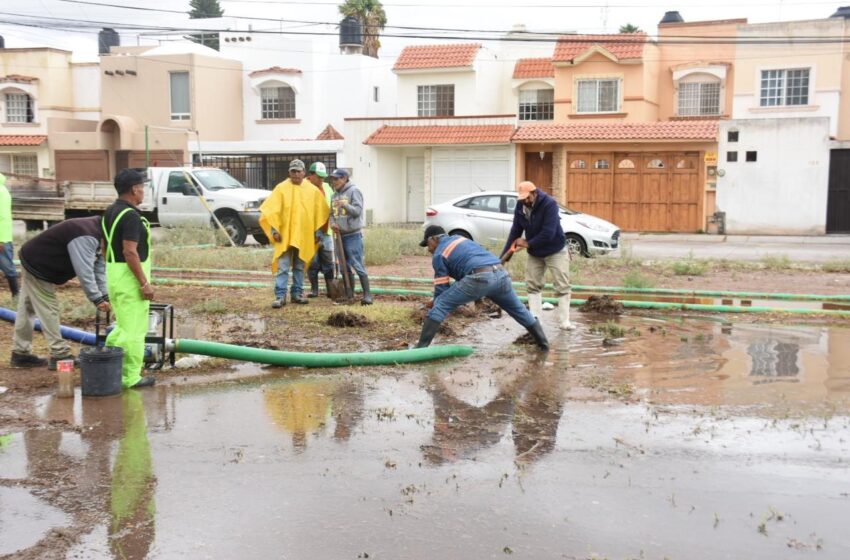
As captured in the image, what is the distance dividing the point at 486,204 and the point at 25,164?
28615mm

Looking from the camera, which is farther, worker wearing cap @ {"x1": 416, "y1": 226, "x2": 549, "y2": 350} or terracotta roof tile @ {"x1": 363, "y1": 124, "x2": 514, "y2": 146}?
terracotta roof tile @ {"x1": 363, "y1": 124, "x2": 514, "y2": 146}

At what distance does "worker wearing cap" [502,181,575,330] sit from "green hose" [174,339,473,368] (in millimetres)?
2111

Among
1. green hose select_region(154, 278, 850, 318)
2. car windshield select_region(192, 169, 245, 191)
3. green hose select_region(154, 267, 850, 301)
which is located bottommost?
green hose select_region(154, 278, 850, 318)

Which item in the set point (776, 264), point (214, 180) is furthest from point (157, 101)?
point (776, 264)

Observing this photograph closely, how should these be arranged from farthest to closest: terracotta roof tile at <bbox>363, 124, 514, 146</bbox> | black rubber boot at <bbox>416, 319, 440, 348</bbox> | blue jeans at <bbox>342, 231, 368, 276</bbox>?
terracotta roof tile at <bbox>363, 124, 514, 146</bbox> < blue jeans at <bbox>342, 231, 368, 276</bbox> < black rubber boot at <bbox>416, 319, 440, 348</bbox>

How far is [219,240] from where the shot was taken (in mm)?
19984

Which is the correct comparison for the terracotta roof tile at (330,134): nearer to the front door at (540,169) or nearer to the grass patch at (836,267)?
the front door at (540,169)

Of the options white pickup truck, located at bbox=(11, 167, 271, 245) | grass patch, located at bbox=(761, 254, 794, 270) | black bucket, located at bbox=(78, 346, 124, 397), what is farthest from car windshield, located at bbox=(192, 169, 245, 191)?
black bucket, located at bbox=(78, 346, 124, 397)

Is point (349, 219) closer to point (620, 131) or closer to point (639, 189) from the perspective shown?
point (620, 131)

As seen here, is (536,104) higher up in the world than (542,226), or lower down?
higher up

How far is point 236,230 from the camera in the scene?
20.5 meters

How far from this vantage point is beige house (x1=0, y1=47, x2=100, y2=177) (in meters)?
40.4

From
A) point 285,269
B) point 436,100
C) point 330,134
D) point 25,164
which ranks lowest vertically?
point 285,269

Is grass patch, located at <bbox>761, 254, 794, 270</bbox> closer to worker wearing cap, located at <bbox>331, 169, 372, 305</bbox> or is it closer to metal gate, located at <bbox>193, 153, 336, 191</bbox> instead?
worker wearing cap, located at <bbox>331, 169, 372, 305</bbox>
